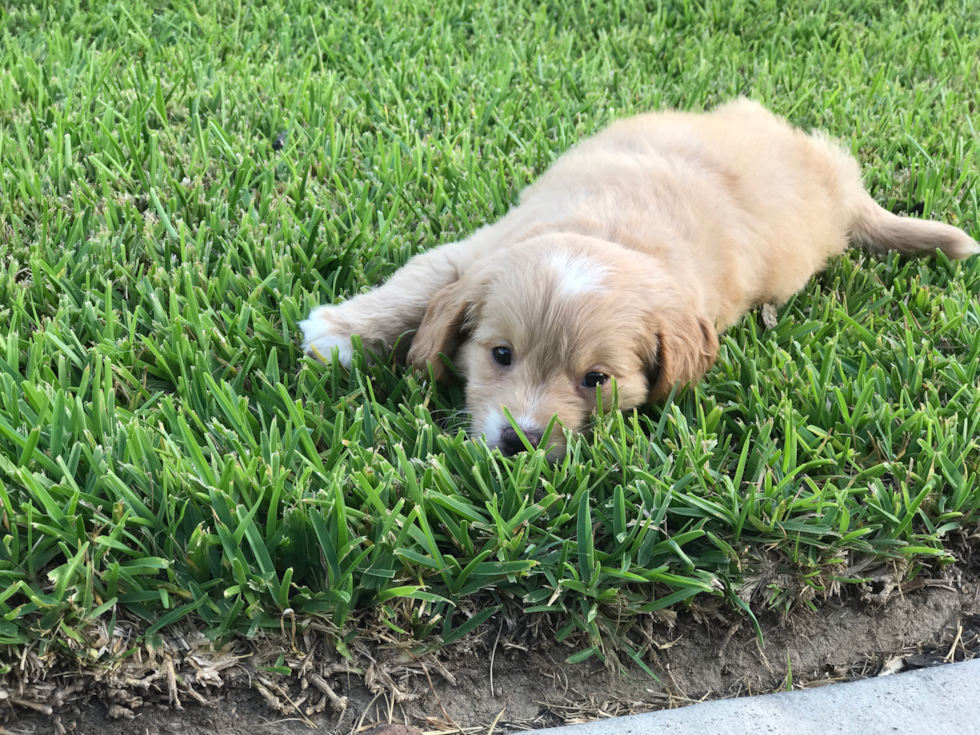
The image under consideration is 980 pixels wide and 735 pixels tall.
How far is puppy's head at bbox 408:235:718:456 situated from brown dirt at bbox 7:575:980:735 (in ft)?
1.82

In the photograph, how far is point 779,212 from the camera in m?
3.00

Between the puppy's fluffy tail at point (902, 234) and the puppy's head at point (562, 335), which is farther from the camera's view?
the puppy's fluffy tail at point (902, 234)

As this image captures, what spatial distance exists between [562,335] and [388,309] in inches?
24.8

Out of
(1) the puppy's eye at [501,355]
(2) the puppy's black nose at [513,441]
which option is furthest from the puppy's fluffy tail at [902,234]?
(2) the puppy's black nose at [513,441]

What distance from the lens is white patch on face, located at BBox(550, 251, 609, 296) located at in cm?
229

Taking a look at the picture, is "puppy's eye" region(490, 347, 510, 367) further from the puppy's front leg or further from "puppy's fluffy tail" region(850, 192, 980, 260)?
"puppy's fluffy tail" region(850, 192, 980, 260)

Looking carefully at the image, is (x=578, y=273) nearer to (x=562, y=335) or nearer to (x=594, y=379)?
(x=562, y=335)

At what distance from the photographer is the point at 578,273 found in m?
2.31

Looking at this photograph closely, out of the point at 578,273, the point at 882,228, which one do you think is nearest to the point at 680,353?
the point at 578,273

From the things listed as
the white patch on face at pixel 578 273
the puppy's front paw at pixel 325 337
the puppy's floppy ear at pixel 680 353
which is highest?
the white patch on face at pixel 578 273

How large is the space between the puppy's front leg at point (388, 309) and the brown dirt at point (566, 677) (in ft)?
3.26

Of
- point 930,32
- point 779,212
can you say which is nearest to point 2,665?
point 779,212

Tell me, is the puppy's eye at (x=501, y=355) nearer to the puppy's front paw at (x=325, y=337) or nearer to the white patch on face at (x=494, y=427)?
the white patch on face at (x=494, y=427)

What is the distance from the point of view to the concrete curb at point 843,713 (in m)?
1.81
